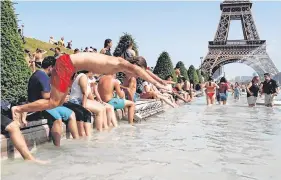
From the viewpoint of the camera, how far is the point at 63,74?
4.57 meters

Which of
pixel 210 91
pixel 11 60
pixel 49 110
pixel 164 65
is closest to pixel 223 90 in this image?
pixel 210 91

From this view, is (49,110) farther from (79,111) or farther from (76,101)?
(76,101)

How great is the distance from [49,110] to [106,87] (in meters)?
2.61

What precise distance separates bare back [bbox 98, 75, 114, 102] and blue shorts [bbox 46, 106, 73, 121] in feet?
6.70

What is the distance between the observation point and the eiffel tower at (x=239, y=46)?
5829 cm

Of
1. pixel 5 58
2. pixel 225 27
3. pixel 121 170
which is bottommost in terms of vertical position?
pixel 121 170

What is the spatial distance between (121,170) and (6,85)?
289 cm

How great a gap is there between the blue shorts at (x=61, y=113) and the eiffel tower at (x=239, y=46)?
52.0 metres

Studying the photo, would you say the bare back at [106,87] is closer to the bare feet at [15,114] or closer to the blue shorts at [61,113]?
the blue shorts at [61,113]

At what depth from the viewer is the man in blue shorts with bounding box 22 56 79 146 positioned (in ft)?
16.8

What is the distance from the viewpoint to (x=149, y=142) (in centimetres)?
606

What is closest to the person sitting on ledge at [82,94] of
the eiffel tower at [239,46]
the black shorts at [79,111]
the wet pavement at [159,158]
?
the black shorts at [79,111]

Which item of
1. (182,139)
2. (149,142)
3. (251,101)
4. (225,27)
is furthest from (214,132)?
(225,27)

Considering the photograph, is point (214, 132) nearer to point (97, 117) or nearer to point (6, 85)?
point (97, 117)
